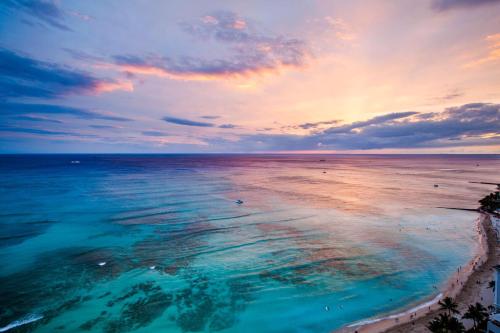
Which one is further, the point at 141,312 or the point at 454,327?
the point at 141,312

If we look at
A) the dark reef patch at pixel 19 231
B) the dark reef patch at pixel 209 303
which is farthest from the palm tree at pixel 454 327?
the dark reef patch at pixel 19 231

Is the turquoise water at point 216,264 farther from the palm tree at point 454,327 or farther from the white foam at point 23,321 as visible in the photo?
the palm tree at point 454,327

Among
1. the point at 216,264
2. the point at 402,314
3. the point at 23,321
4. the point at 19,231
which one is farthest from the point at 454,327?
the point at 19,231

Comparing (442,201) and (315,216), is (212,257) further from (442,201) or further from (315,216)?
(442,201)

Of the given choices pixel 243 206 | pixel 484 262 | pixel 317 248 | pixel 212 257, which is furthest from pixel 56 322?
pixel 484 262

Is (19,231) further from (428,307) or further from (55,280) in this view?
(428,307)

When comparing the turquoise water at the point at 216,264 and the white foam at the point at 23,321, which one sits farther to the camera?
the turquoise water at the point at 216,264

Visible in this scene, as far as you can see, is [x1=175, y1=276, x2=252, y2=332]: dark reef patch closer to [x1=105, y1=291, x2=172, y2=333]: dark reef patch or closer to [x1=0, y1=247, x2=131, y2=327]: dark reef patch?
[x1=105, y1=291, x2=172, y2=333]: dark reef patch

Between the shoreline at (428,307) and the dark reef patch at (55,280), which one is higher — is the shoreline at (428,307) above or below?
below
